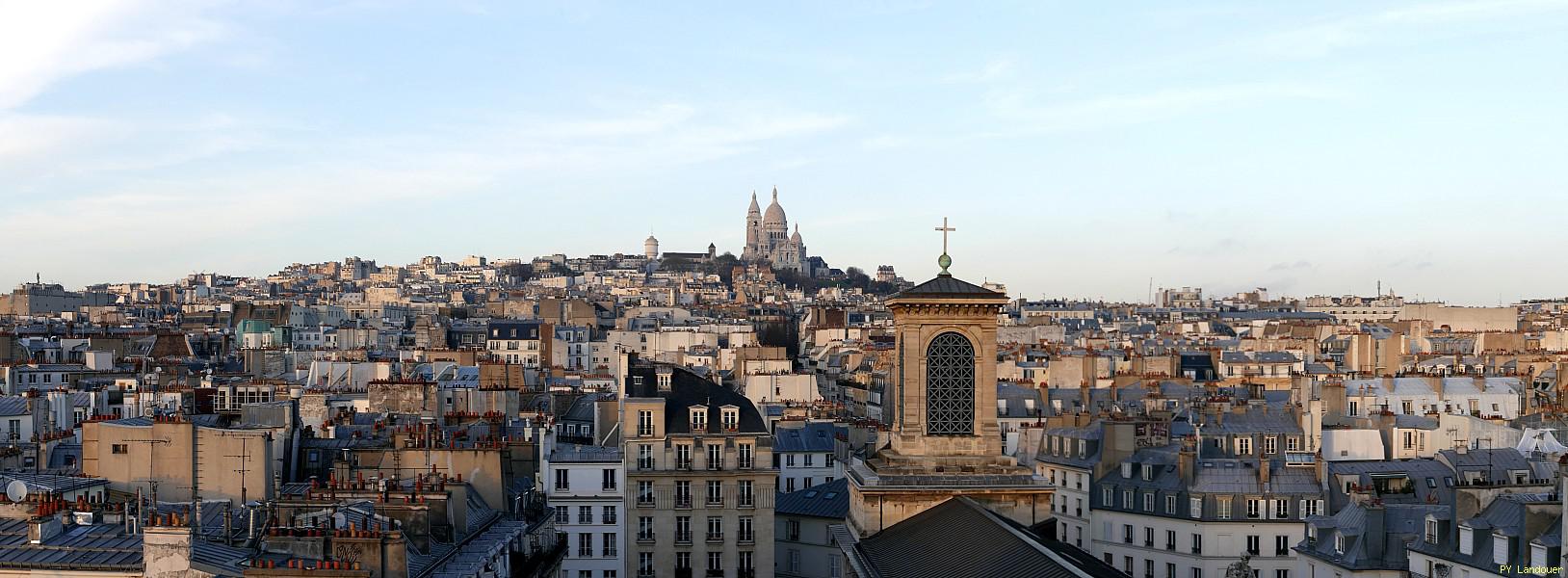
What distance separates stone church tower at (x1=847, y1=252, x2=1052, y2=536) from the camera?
24578 millimetres

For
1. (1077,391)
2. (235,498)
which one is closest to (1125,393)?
(1077,391)

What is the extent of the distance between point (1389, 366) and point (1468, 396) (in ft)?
105

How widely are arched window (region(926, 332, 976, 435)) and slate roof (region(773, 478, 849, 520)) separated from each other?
49.0ft

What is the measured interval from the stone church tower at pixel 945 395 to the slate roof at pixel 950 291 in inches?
0.5

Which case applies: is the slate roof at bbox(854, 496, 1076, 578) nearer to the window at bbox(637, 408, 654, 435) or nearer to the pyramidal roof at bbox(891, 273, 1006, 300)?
the pyramidal roof at bbox(891, 273, 1006, 300)

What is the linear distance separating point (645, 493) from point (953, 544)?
17189 mm

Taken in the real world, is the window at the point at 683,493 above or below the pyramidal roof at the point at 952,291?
below

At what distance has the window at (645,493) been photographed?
3716 cm

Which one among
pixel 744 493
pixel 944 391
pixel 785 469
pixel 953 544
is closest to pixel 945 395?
pixel 944 391

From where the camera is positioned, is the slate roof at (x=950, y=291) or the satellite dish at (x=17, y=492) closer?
the satellite dish at (x=17, y=492)

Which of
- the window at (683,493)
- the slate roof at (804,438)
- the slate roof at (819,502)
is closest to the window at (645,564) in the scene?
the window at (683,493)

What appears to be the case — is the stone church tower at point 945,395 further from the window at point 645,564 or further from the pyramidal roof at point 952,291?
the window at point 645,564

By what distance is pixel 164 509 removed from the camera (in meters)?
22.8

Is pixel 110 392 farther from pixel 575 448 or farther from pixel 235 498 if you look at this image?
pixel 235 498
